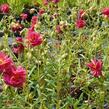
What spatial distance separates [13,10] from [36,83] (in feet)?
7.85

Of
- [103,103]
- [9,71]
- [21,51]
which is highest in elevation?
[9,71]

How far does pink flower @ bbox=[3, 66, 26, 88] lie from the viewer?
73.0 inches

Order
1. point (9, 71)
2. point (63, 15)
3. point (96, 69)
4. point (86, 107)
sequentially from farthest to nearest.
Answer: point (63, 15) → point (86, 107) → point (96, 69) → point (9, 71)

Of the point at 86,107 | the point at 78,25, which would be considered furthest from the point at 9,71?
the point at 78,25

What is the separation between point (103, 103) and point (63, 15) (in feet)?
6.33

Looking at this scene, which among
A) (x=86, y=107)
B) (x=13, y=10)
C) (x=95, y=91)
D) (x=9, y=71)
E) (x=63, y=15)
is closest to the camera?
(x=9, y=71)

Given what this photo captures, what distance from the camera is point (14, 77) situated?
1858 mm

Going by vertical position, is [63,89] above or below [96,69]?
below

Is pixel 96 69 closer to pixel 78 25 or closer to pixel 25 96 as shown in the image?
pixel 25 96

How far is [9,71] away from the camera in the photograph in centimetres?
190

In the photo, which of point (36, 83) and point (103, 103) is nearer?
point (103, 103)

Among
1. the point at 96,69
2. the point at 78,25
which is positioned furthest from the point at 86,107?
the point at 78,25

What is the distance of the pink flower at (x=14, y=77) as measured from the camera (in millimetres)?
1854

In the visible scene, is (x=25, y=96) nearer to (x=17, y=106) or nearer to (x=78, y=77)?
(x=17, y=106)
